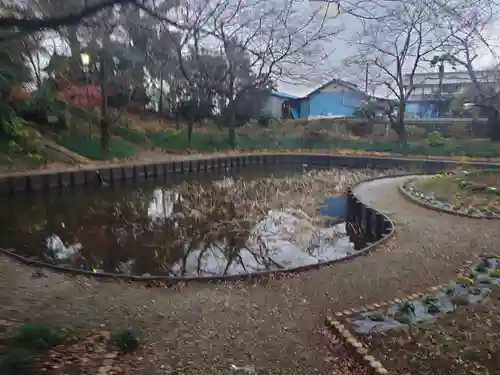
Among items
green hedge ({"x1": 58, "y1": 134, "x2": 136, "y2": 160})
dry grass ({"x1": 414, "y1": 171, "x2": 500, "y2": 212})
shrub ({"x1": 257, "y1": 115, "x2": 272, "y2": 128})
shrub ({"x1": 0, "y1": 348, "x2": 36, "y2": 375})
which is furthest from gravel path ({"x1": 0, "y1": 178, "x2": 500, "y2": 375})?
shrub ({"x1": 257, "y1": 115, "x2": 272, "y2": 128})

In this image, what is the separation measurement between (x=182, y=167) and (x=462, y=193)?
37.2 ft

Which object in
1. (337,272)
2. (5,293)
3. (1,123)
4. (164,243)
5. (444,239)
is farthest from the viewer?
(1,123)

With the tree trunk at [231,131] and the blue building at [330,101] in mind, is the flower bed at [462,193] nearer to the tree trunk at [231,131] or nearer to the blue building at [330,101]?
the tree trunk at [231,131]

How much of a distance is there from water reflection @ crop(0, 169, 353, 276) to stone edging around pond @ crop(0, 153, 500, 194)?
1.87 metres

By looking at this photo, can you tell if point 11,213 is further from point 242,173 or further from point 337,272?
point 242,173

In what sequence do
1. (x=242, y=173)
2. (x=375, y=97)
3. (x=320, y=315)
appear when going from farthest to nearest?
(x=375, y=97) → (x=242, y=173) → (x=320, y=315)

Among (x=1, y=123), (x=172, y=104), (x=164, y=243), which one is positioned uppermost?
(x=172, y=104)

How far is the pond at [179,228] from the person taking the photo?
21.8 ft

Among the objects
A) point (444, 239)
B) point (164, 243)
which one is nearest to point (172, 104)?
point (164, 243)

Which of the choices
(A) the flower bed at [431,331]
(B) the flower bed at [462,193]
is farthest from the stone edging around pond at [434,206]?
(A) the flower bed at [431,331]

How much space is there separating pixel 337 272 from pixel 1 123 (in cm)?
1432

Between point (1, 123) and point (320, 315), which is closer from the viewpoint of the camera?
point (320, 315)

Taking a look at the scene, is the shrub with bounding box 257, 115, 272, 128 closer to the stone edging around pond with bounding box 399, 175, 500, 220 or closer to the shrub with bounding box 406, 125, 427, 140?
the shrub with bounding box 406, 125, 427, 140

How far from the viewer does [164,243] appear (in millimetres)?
7555
